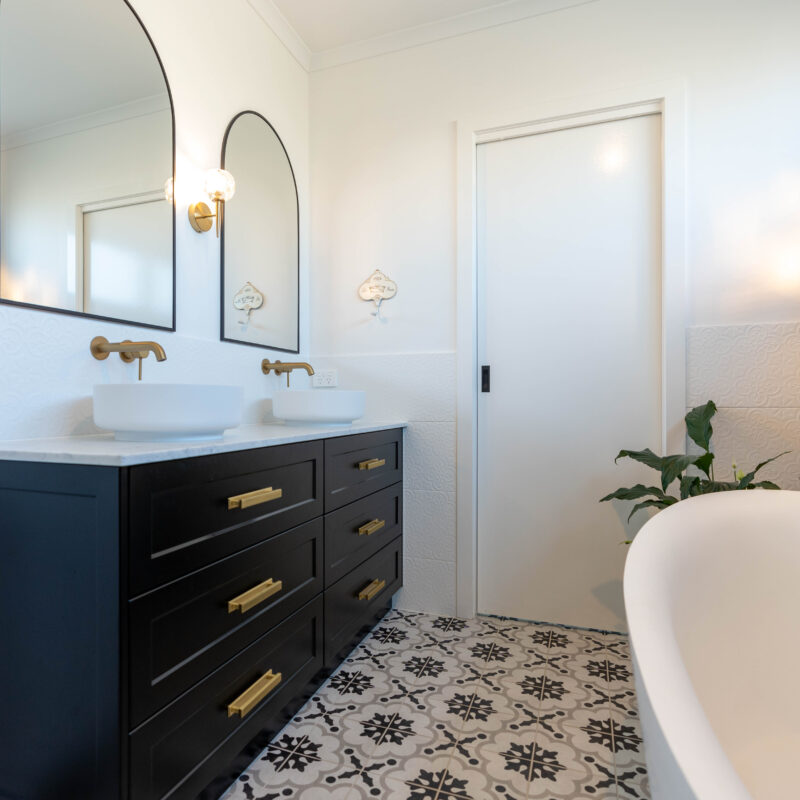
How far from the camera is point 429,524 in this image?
2297mm

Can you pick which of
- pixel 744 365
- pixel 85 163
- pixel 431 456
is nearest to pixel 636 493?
pixel 744 365

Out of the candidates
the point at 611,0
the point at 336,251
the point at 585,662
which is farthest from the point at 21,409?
the point at 611,0

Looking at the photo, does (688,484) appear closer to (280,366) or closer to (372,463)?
(372,463)

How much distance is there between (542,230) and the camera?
2.17m

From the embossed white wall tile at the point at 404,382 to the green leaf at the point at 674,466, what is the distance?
0.88m

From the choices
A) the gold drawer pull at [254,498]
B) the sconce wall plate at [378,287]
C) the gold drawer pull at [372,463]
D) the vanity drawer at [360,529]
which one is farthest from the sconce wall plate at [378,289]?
the gold drawer pull at [254,498]

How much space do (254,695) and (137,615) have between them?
463mm

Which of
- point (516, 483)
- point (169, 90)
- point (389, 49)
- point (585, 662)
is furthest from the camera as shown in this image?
point (389, 49)

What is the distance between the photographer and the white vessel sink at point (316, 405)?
1889 mm

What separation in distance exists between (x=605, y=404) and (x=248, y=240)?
1.63m

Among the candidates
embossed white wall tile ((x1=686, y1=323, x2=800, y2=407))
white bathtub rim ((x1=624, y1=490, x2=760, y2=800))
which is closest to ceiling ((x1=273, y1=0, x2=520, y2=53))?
embossed white wall tile ((x1=686, y1=323, x2=800, y2=407))

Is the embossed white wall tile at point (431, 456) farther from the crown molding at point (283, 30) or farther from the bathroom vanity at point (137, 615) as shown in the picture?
the crown molding at point (283, 30)

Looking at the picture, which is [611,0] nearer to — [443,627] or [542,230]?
[542,230]

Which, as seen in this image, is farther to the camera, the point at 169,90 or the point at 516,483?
the point at 516,483
